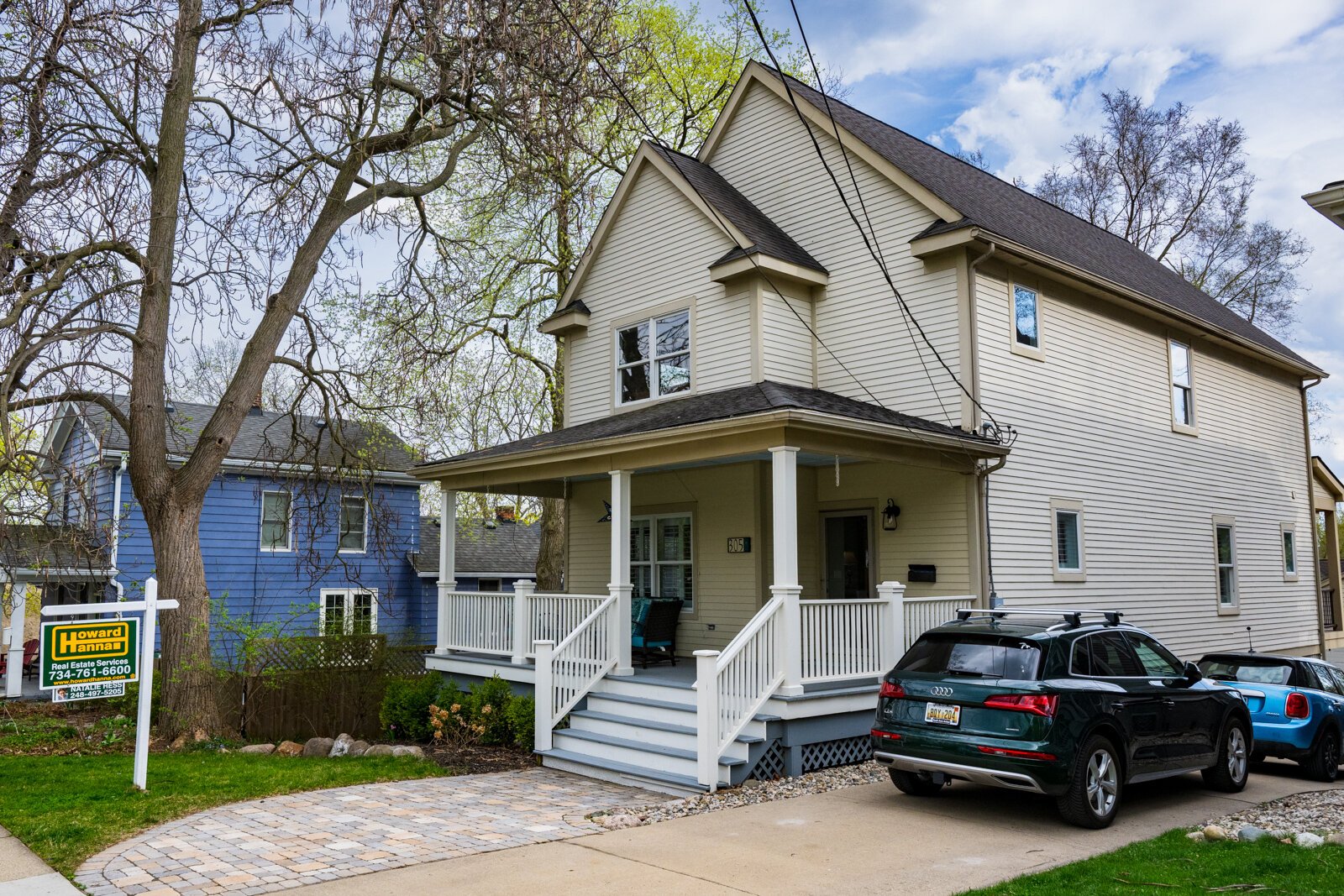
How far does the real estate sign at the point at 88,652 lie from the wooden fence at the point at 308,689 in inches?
182

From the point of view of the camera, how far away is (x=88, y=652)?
9.34 metres

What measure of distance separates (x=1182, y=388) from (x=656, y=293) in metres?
9.28

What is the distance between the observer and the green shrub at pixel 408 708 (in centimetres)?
1439

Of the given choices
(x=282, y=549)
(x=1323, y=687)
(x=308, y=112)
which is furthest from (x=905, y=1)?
(x=282, y=549)


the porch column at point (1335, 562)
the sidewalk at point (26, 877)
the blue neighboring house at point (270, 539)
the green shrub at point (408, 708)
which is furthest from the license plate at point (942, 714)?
the porch column at point (1335, 562)

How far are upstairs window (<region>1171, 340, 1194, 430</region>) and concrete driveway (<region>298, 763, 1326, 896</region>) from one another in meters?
9.20

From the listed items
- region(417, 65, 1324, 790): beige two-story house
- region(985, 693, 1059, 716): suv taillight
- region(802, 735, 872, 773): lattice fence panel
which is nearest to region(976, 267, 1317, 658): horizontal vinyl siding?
region(417, 65, 1324, 790): beige two-story house

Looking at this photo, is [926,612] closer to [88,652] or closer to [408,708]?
[408,708]

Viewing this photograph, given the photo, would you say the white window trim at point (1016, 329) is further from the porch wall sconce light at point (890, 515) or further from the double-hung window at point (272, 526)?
the double-hung window at point (272, 526)

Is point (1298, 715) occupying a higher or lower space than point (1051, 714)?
lower

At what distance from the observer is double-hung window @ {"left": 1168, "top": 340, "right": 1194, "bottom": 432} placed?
17312 mm

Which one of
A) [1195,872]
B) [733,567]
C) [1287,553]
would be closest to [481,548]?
[733,567]

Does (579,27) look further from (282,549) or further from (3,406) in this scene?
(282,549)

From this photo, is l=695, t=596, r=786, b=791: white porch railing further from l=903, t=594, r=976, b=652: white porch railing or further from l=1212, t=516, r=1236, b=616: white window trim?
l=1212, t=516, r=1236, b=616: white window trim
